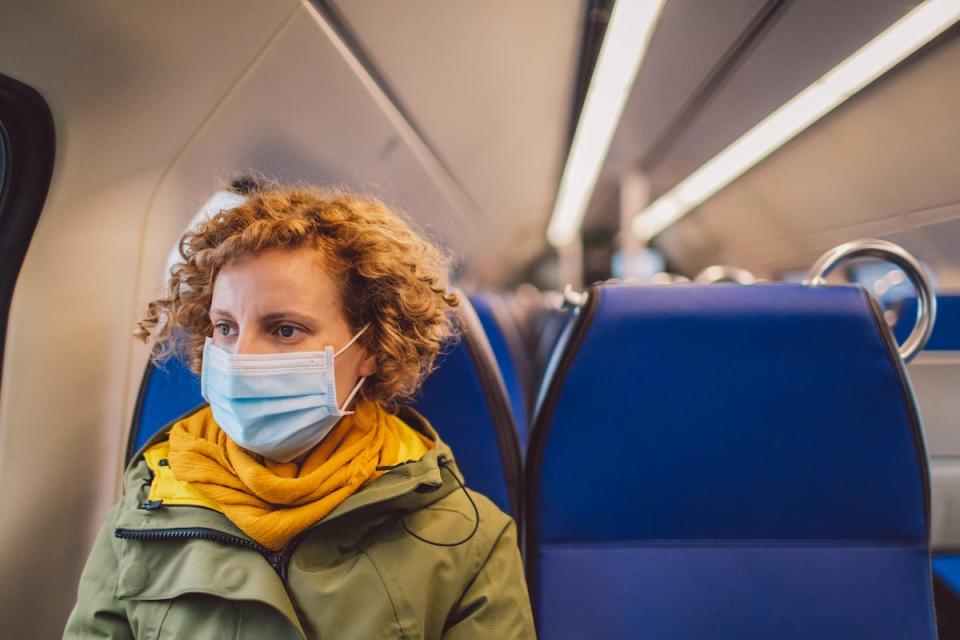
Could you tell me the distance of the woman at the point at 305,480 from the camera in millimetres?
1027

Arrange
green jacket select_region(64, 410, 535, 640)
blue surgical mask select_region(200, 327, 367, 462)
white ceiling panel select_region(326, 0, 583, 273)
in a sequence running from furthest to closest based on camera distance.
→ white ceiling panel select_region(326, 0, 583, 273) → blue surgical mask select_region(200, 327, 367, 462) → green jacket select_region(64, 410, 535, 640)

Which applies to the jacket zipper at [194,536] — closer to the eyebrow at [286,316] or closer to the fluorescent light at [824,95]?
the eyebrow at [286,316]

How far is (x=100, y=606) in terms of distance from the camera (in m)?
1.06

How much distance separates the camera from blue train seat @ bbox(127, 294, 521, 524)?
1322 mm

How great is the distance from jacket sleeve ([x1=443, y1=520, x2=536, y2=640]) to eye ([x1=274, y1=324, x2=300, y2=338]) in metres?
0.57

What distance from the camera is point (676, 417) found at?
1.24 m

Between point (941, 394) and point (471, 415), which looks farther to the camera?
point (941, 394)

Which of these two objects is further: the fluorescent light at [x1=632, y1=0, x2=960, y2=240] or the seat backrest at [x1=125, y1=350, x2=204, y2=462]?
the fluorescent light at [x1=632, y1=0, x2=960, y2=240]

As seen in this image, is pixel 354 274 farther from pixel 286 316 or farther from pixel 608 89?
pixel 608 89

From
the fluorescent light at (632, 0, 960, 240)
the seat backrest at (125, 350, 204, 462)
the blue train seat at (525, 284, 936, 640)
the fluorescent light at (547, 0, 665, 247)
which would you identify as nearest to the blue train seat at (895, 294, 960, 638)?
the blue train seat at (525, 284, 936, 640)

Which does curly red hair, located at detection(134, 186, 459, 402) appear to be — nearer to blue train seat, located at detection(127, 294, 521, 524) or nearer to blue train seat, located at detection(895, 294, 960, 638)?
blue train seat, located at detection(127, 294, 521, 524)

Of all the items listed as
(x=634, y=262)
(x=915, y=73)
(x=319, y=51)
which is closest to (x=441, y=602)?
(x=319, y=51)

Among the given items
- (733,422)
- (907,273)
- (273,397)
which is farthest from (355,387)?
(907,273)

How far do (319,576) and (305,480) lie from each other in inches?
6.5
